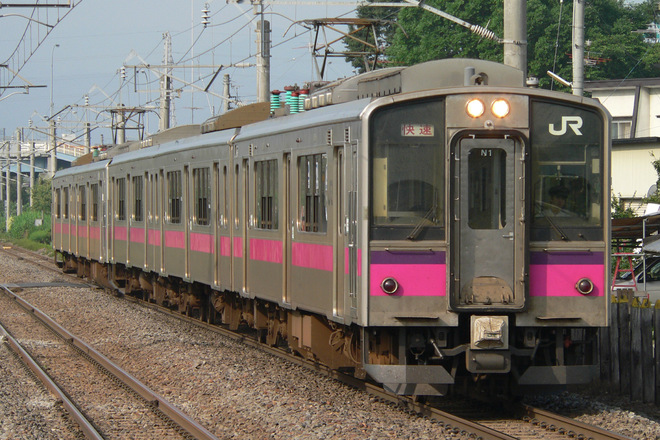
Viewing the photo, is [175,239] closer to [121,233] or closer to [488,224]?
[121,233]

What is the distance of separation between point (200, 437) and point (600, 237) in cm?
365

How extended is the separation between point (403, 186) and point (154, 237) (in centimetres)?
970

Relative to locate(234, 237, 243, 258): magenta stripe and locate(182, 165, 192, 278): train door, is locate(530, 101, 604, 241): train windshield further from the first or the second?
locate(182, 165, 192, 278): train door

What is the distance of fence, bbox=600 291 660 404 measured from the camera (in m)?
10.2

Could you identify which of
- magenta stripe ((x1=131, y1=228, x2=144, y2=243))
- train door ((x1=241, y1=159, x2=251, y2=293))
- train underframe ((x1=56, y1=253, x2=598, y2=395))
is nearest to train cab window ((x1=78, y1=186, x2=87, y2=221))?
magenta stripe ((x1=131, y1=228, x2=144, y2=243))

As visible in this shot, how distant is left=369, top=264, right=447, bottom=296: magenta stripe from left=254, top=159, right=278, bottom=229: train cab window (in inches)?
119

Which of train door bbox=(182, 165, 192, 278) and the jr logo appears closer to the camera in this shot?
the jr logo

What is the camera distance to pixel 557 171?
8.85 meters

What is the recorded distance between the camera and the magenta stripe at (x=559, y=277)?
28.8 ft

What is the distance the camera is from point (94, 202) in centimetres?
2289

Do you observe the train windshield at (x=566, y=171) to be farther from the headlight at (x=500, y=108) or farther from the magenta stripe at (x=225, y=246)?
the magenta stripe at (x=225, y=246)

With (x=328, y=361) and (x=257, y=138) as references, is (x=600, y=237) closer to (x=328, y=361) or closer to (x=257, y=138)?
(x=328, y=361)

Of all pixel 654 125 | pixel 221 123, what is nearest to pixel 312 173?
pixel 221 123

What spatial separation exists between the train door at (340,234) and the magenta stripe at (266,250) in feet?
6.15
